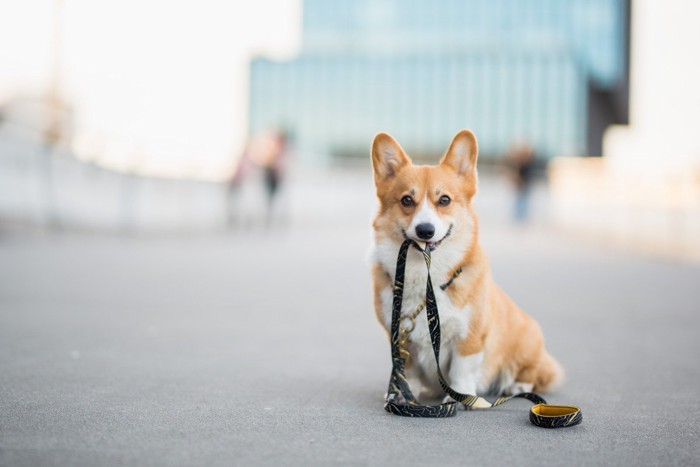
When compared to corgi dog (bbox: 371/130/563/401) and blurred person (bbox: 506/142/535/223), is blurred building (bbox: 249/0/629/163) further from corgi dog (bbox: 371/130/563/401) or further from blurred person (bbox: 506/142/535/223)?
corgi dog (bbox: 371/130/563/401)

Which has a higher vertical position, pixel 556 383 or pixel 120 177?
pixel 120 177

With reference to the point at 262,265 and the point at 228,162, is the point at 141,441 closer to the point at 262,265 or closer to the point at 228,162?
the point at 262,265

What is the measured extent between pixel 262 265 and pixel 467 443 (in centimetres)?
755

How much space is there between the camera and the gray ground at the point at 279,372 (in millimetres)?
2760

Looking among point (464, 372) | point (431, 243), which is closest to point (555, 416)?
point (464, 372)

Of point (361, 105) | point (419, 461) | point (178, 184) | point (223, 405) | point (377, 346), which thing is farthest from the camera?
point (361, 105)

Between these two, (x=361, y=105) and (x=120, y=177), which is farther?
(x=361, y=105)

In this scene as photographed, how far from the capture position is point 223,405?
3369 millimetres

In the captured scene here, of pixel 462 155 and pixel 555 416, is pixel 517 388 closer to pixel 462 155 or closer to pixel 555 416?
pixel 555 416

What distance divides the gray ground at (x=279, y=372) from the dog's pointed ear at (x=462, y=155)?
1.14m

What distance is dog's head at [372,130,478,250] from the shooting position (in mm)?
3262

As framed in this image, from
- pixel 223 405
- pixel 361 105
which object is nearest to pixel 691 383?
pixel 223 405

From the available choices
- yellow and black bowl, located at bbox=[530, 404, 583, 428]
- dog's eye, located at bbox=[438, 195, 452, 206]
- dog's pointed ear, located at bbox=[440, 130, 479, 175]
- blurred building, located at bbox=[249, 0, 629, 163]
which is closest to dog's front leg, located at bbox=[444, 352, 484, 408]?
yellow and black bowl, located at bbox=[530, 404, 583, 428]

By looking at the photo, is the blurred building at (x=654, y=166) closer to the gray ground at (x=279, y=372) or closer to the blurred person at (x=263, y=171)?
the gray ground at (x=279, y=372)
